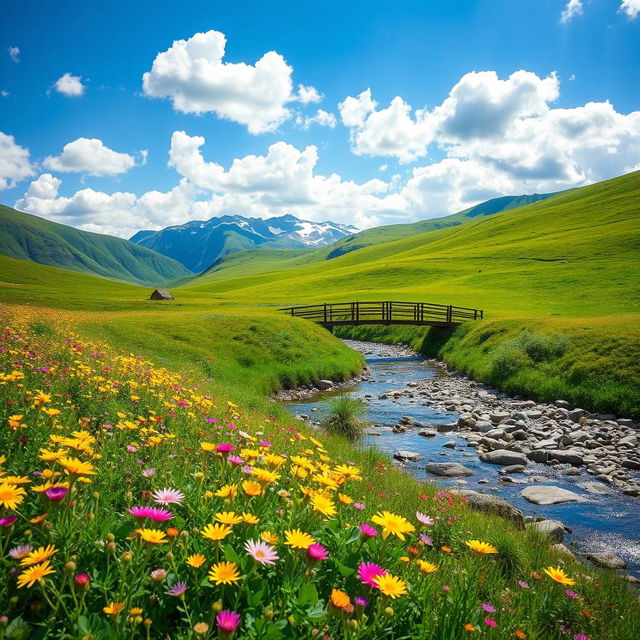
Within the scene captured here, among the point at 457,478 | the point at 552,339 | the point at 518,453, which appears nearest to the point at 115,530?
the point at 457,478

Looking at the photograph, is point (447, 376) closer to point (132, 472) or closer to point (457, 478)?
point (457, 478)

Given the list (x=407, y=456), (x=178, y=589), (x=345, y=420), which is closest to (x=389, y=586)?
(x=178, y=589)

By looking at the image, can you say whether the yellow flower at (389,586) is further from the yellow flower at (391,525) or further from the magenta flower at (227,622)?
the magenta flower at (227,622)

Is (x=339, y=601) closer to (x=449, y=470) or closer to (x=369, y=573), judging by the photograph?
(x=369, y=573)

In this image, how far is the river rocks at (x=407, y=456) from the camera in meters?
14.4

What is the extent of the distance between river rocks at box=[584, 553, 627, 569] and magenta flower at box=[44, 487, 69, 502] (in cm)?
962

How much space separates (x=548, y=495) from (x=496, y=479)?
166 cm

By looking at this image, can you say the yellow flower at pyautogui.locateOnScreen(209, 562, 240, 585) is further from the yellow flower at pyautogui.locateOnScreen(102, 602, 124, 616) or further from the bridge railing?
the bridge railing

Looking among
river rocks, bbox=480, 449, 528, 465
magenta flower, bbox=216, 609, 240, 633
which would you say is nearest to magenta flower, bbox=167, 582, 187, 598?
magenta flower, bbox=216, 609, 240, 633

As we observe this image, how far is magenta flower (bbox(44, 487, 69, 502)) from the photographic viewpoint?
7.47 feet

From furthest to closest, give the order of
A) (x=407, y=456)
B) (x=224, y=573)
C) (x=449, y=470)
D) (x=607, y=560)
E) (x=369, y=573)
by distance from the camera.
Answer: (x=407, y=456), (x=449, y=470), (x=607, y=560), (x=369, y=573), (x=224, y=573)

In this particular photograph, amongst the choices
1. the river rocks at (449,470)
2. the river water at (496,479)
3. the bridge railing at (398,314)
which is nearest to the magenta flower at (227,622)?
the river water at (496,479)

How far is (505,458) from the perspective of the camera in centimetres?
1470

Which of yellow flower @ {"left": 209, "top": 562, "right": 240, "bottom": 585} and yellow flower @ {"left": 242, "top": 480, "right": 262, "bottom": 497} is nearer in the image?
yellow flower @ {"left": 209, "top": 562, "right": 240, "bottom": 585}
